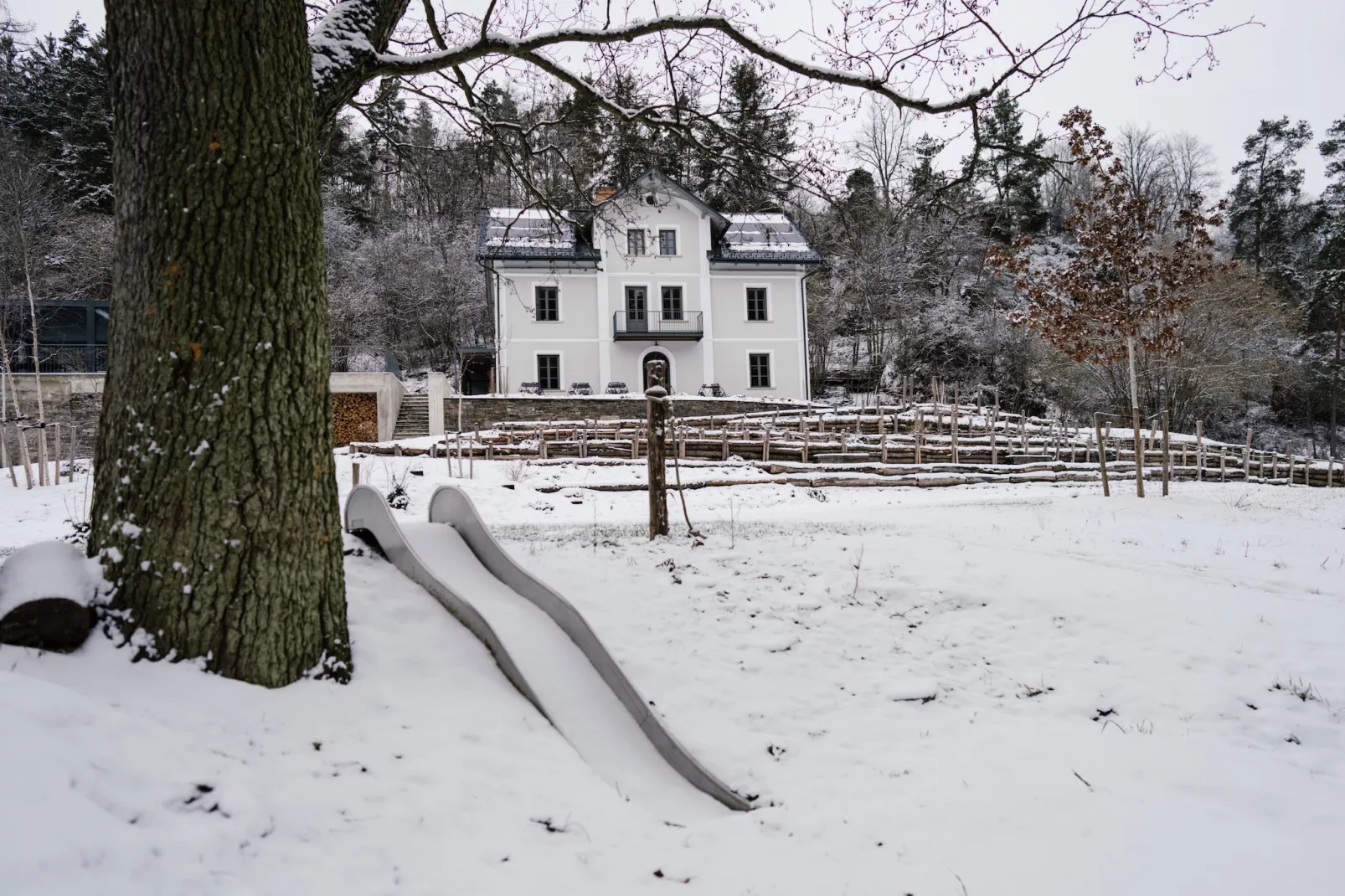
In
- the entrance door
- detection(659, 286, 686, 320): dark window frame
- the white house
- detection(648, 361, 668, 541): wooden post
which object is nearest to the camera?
detection(648, 361, 668, 541): wooden post

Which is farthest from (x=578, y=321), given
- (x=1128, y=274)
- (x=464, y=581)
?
(x=464, y=581)

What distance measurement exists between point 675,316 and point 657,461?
79.1 feet

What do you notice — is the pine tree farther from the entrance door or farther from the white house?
the entrance door

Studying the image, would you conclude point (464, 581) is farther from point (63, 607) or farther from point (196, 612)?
point (63, 607)

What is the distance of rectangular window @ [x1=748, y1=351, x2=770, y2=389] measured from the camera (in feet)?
102

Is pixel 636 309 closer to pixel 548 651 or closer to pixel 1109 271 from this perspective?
pixel 1109 271

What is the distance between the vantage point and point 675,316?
30.6 m

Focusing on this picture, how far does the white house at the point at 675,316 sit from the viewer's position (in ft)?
97.2

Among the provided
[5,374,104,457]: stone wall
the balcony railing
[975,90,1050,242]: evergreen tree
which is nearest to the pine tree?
[975,90,1050,242]: evergreen tree

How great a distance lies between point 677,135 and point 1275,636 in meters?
5.62

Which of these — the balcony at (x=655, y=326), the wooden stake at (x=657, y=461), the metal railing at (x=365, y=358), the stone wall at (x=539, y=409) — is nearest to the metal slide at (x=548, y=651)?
the wooden stake at (x=657, y=461)

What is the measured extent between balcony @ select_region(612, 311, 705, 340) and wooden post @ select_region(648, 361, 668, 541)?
899 inches

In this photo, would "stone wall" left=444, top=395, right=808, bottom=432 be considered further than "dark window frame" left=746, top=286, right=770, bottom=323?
No

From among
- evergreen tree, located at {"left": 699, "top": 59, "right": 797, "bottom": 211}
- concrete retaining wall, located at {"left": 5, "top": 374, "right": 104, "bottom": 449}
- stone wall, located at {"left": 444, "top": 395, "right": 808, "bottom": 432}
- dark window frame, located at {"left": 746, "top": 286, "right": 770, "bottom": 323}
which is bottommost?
stone wall, located at {"left": 444, "top": 395, "right": 808, "bottom": 432}
